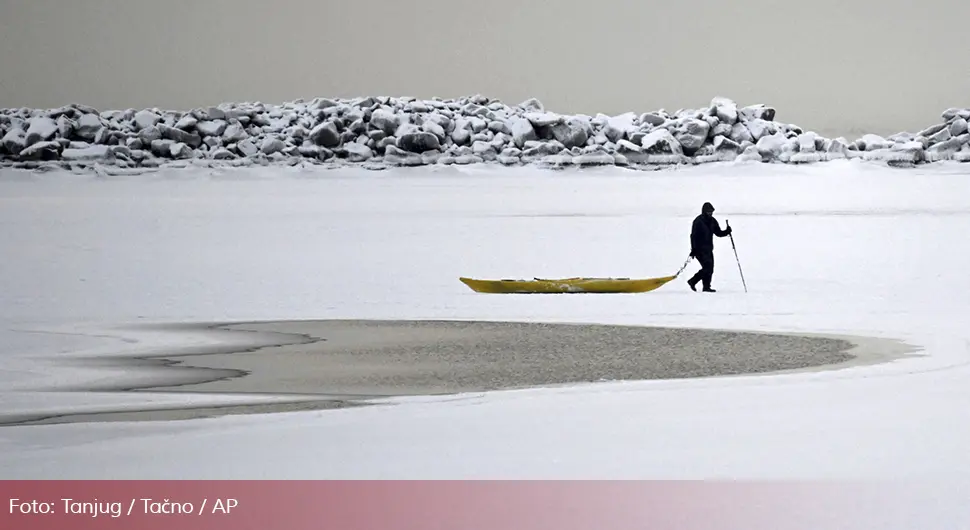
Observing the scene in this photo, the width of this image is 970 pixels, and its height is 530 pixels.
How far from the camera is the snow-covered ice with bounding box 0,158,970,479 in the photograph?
28.2 feet

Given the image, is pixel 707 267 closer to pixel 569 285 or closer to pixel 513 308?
pixel 569 285

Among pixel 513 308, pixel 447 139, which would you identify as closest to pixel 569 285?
pixel 513 308

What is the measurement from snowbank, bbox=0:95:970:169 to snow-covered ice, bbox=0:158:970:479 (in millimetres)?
18714

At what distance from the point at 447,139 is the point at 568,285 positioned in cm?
5104

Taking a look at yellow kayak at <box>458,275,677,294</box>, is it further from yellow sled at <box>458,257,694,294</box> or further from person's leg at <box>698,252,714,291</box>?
person's leg at <box>698,252,714,291</box>

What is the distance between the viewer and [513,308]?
1703cm

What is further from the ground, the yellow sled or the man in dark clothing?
the man in dark clothing

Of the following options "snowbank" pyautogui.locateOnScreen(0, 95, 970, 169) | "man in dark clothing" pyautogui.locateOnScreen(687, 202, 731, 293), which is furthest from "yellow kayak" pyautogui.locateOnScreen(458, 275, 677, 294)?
"snowbank" pyautogui.locateOnScreen(0, 95, 970, 169)

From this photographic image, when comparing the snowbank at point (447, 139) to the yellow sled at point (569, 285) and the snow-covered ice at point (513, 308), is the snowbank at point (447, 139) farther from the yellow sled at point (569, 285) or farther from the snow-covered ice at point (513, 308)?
the yellow sled at point (569, 285)

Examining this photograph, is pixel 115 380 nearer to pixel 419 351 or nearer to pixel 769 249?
pixel 419 351

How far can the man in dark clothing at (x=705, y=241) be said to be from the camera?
1872cm

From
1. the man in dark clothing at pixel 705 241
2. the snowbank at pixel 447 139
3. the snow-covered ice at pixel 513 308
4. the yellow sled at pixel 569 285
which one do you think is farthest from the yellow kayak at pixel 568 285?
the snowbank at pixel 447 139

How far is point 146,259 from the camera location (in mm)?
24328

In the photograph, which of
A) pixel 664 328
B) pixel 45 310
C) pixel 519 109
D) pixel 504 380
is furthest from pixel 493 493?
pixel 519 109
